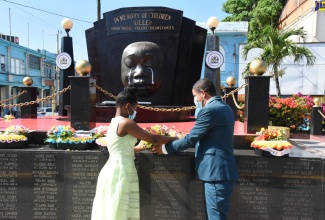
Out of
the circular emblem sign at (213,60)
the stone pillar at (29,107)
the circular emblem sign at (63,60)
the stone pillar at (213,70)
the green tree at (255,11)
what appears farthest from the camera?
the green tree at (255,11)

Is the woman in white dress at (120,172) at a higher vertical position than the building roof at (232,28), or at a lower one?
lower

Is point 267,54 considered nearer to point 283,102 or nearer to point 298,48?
point 298,48

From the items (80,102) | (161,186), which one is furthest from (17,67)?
(161,186)

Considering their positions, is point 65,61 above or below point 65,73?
above

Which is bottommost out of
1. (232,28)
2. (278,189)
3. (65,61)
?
(278,189)

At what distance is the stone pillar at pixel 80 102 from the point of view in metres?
5.69

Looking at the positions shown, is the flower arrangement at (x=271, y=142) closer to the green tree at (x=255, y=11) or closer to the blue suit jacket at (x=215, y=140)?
the blue suit jacket at (x=215, y=140)

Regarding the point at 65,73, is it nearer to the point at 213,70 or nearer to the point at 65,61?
the point at 65,61

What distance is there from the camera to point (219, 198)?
120 inches

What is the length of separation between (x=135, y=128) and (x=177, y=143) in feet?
1.72

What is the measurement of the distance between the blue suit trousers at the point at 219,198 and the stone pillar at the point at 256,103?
7.47 ft

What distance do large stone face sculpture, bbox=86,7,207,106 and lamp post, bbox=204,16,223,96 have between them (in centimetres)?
28

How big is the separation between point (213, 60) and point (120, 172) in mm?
6598

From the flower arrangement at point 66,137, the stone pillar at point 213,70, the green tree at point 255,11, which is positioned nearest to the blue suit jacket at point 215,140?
the flower arrangement at point 66,137
